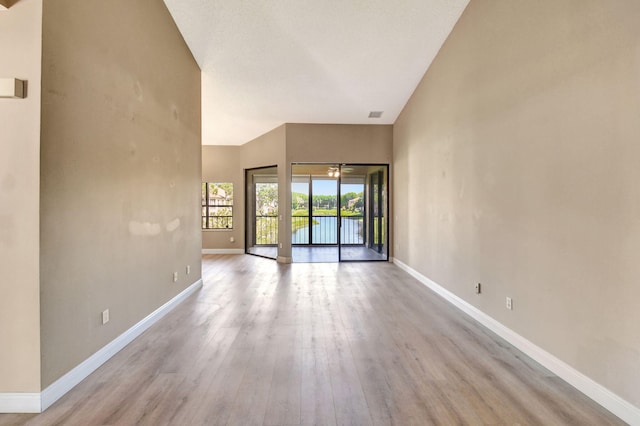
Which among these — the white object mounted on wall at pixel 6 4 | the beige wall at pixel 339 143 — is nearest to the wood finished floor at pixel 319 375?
the white object mounted on wall at pixel 6 4

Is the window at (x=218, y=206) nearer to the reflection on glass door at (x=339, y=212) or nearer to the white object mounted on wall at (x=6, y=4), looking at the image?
the reflection on glass door at (x=339, y=212)

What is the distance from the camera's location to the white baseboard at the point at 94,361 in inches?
76.3

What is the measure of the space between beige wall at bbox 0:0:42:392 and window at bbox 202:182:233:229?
6048mm

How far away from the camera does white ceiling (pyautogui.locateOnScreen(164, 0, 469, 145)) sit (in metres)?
3.66

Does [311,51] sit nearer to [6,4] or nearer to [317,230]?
[6,4]

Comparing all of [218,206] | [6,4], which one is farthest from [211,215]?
[6,4]

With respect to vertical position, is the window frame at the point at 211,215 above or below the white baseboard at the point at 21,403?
above

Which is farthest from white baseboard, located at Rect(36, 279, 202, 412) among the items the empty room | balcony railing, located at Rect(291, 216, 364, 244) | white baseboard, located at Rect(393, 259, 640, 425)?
balcony railing, located at Rect(291, 216, 364, 244)

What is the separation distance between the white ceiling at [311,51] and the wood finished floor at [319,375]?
356cm

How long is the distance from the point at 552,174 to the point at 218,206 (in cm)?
718

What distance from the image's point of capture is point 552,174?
2.35 metres

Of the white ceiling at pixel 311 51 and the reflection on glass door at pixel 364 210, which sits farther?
the reflection on glass door at pixel 364 210

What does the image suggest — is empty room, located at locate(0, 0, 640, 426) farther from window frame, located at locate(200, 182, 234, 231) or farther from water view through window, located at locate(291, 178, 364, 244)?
water view through window, located at locate(291, 178, 364, 244)

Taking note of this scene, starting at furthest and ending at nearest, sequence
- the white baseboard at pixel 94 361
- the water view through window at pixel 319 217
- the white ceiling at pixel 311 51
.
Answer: the water view through window at pixel 319 217
the white ceiling at pixel 311 51
the white baseboard at pixel 94 361
